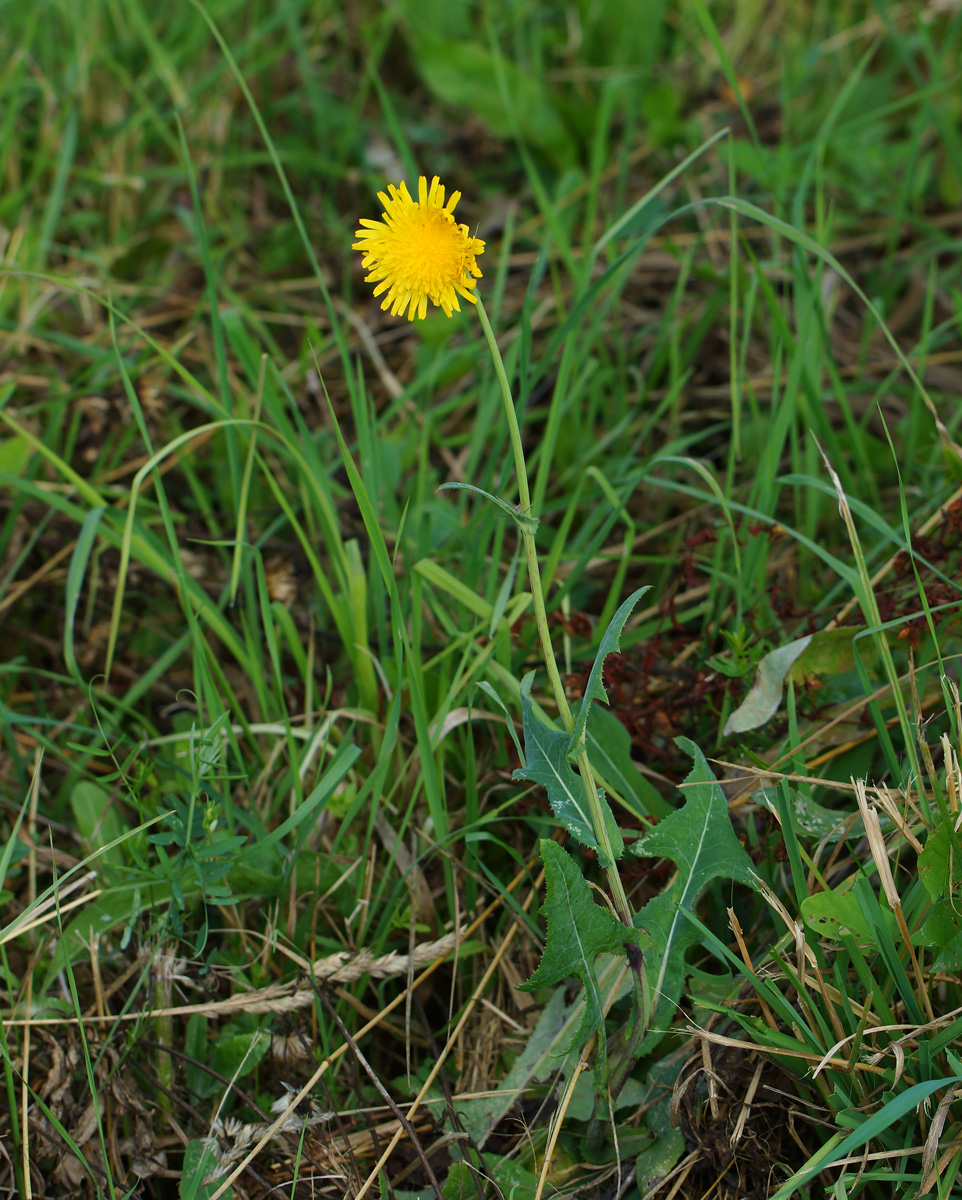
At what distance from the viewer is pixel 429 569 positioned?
1423 mm

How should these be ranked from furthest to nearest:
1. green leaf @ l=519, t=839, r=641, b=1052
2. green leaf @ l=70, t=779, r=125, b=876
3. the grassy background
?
green leaf @ l=70, t=779, r=125, b=876 → the grassy background → green leaf @ l=519, t=839, r=641, b=1052

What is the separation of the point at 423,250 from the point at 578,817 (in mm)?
674

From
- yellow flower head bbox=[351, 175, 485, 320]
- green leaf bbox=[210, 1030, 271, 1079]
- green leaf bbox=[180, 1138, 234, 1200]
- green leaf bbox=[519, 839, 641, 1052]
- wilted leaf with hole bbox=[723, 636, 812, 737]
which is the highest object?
yellow flower head bbox=[351, 175, 485, 320]

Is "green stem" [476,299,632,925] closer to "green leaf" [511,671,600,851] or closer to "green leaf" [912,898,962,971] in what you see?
"green leaf" [511,671,600,851]

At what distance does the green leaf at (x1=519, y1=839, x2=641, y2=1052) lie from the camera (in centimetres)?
110

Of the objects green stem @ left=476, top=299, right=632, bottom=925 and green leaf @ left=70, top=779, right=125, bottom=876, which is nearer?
green stem @ left=476, top=299, right=632, bottom=925

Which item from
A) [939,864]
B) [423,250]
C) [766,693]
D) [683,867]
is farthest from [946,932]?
[423,250]

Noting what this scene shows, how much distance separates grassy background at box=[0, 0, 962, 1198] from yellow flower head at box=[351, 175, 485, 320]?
1.19ft

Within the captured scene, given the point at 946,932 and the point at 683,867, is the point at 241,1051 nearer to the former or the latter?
the point at 683,867

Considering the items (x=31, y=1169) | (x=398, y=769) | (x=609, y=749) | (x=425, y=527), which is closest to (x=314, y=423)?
(x=425, y=527)

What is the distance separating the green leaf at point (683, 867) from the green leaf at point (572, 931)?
92 mm

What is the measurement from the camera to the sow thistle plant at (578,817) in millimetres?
906

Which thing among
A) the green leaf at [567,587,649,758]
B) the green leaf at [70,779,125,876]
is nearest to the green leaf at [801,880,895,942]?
the green leaf at [567,587,649,758]

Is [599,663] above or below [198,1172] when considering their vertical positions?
above
